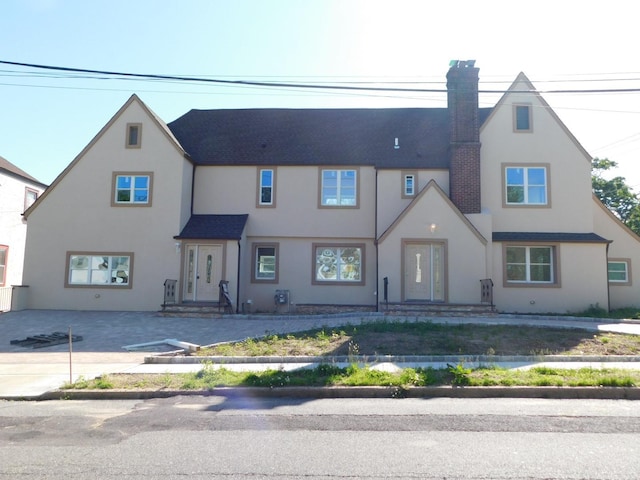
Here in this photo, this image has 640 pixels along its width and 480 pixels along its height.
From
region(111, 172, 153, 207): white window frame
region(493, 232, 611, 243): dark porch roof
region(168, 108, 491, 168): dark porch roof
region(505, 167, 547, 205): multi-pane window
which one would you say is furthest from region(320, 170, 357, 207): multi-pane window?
region(111, 172, 153, 207): white window frame

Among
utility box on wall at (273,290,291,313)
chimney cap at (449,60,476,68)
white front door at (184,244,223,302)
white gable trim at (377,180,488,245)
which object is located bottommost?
utility box on wall at (273,290,291,313)

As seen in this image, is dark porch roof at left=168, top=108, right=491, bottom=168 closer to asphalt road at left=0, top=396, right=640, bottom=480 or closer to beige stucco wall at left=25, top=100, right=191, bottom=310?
beige stucco wall at left=25, top=100, right=191, bottom=310

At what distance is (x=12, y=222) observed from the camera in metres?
25.9

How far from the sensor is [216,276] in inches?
731

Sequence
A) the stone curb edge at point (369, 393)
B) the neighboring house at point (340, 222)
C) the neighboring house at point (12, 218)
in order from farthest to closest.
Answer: the neighboring house at point (12, 218)
the neighboring house at point (340, 222)
the stone curb edge at point (369, 393)

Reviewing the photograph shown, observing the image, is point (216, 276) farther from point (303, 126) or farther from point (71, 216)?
point (303, 126)

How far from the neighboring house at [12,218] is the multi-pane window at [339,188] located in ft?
54.8

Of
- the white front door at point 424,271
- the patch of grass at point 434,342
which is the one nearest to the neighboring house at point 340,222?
the white front door at point 424,271

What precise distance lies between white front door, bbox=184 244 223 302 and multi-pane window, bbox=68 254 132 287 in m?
2.56

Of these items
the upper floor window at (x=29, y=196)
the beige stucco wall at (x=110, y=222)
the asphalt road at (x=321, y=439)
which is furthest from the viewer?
the upper floor window at (x=29, y=196)

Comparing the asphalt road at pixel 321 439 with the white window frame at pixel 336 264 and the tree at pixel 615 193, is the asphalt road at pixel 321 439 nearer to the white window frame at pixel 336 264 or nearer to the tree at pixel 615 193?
the white window frame at pixel 336 264

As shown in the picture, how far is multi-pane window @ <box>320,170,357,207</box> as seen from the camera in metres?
19.7

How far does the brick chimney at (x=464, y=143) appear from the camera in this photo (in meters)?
18.4

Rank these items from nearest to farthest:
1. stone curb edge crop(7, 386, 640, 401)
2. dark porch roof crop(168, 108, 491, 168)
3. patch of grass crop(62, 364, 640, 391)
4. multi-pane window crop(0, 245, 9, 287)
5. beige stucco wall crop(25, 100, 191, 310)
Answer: stone curb edge crop(7, 386, 640, 401)
patch of grass crop(62, 364, 640, 391)
beige stucco wall crop(25, 100, 191, 310)
dark porch roof crop(168, 108, 491, 168)
multi-pane window crop(0, 245, 9, 287)
